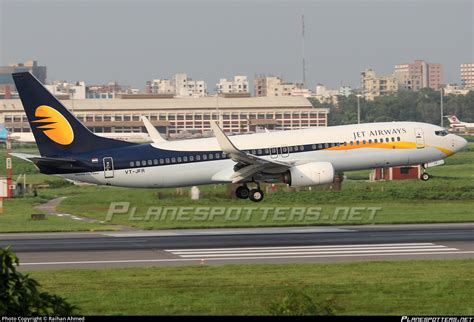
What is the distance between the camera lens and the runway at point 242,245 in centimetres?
4325

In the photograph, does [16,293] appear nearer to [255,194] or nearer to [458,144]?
[255,194]

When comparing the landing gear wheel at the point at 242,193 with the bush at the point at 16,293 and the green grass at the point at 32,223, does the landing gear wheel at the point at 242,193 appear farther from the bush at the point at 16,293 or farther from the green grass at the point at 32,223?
the bush at the point at 16,293

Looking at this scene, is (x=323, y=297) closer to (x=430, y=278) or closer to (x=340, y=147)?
(x=430, y=278)

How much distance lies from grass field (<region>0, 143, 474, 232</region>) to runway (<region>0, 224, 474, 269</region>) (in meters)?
3.97

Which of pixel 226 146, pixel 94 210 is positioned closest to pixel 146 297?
pixel 226 146

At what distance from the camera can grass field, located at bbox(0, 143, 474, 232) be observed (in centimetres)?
6150

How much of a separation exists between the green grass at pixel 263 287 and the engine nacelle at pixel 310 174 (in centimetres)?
1812

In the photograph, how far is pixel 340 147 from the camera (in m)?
60.2

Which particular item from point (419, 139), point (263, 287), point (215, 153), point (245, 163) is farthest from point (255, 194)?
point (263, 287)


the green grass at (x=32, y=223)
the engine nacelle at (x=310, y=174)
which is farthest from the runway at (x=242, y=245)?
the engine nacelle at (x=310, y=174)

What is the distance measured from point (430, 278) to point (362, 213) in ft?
94.6

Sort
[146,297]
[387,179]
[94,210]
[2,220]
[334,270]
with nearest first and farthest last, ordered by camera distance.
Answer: [146,297] → [334,270] → [2,220] → [94,210] → [387,179]

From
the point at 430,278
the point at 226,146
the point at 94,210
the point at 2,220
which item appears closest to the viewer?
the point at 430,278

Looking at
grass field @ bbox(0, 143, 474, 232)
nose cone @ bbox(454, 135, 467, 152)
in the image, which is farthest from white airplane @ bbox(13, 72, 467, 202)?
grass field @ bbox(0, 143, 474, 232)
